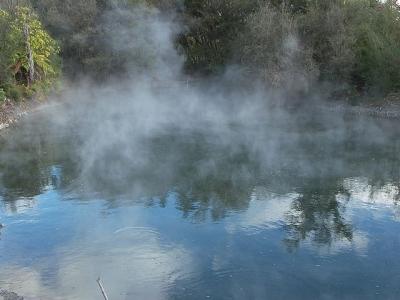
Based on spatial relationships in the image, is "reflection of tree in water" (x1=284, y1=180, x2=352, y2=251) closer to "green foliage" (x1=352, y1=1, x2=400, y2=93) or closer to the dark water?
the dark water

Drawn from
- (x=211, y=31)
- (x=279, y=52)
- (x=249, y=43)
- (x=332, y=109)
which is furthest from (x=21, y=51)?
(x=332, y=109)

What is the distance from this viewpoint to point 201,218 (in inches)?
525

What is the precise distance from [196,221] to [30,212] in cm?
438

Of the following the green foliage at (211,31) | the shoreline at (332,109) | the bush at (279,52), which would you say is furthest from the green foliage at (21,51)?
the bush at (279,52)

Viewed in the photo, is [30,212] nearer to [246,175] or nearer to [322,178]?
[246,175]

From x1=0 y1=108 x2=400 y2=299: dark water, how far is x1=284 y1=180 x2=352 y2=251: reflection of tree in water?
6 cm

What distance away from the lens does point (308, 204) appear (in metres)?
14.5

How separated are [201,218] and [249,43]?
1981 centimetres

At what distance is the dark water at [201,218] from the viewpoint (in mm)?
10023

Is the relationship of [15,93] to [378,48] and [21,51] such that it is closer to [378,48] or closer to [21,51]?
[21,51]

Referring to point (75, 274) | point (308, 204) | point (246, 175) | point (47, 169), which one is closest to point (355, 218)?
point (308, 204)

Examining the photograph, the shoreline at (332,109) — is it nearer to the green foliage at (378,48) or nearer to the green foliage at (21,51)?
the green foliage at (21,51)

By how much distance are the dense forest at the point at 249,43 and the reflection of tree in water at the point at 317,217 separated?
46.3 ft

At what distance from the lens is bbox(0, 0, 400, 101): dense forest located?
27.9m
